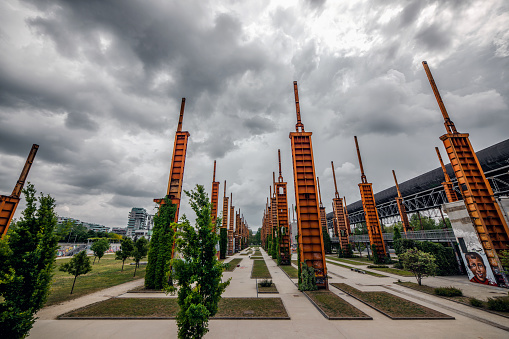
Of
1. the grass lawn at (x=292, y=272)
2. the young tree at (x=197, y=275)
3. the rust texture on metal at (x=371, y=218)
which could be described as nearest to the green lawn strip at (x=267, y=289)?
the grass lawn at (x=292, y=272)

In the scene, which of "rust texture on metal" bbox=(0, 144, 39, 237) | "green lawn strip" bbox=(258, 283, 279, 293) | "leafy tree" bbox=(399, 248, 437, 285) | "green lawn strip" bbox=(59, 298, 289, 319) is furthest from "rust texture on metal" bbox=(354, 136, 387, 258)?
"rust texture on metal" bbox=(0, 144, 39, 237)

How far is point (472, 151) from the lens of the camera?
18.7m

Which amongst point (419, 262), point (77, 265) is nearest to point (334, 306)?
point (419, 262)

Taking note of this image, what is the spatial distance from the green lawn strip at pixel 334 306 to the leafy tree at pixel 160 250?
13129 millimetres

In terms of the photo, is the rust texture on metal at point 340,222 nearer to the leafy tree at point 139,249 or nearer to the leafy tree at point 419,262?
the leafy tree at point 419,262

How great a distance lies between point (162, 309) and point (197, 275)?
7760 mm

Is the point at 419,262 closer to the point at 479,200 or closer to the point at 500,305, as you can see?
the point at 500,305

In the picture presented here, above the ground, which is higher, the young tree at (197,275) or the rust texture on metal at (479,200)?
the rust texture on metal at (479,200)

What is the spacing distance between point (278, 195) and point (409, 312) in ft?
87.9

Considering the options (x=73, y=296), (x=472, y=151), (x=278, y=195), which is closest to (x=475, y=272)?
(x=472, y=151)

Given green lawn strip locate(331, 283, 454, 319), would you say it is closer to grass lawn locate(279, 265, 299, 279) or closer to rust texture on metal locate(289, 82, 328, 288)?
rust texture on metal locate(289, 82, 328, 288)

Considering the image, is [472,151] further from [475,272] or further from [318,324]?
[318,324]

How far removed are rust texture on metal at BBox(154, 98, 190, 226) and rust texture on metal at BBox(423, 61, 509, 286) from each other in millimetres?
27268

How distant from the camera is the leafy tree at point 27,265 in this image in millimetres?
8094
